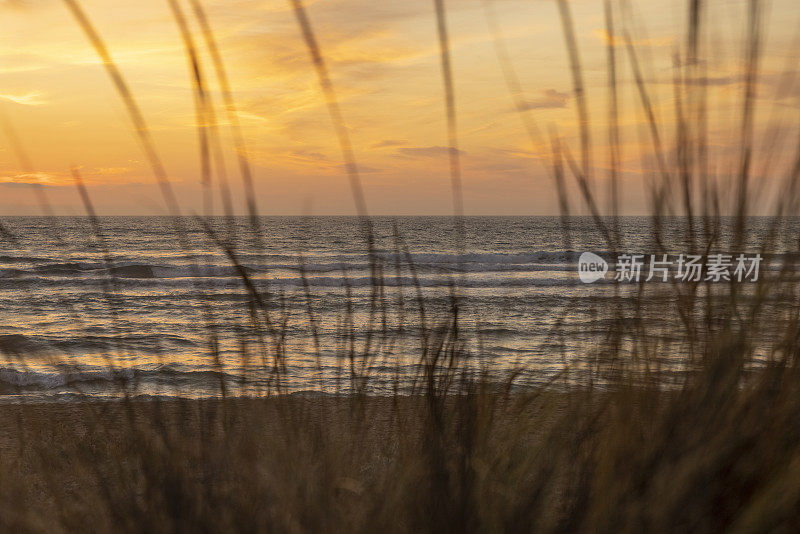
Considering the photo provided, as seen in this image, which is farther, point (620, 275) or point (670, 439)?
point (620, 275)

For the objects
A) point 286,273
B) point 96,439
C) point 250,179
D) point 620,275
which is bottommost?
point 96,439

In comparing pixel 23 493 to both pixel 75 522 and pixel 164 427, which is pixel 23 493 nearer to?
pixel 75 522

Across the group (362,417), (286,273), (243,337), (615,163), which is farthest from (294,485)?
(286,273)

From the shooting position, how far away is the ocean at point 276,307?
1034mm

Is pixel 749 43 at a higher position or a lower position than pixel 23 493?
higher

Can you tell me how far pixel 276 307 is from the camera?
1.95 meters

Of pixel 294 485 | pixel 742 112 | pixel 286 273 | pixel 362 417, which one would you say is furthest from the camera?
pixel 286 273

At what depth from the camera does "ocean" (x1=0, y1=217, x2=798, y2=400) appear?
1.03 m

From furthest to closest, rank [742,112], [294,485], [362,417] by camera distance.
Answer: [742,112] → [362,417] → [294,485]

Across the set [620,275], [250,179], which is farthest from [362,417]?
[620,275]

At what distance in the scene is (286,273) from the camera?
1875 cm

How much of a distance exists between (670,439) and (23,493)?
0.90 meters

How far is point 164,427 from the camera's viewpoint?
91cm

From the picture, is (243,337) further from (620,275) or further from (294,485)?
(620,275)
